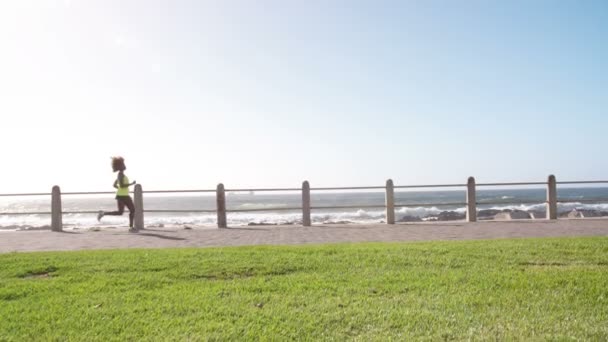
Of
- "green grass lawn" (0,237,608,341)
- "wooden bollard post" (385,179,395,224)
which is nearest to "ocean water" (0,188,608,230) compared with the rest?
"wooden bollard post" (385,179,395,224)

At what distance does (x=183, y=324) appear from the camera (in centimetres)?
371

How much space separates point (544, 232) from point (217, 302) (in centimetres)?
873

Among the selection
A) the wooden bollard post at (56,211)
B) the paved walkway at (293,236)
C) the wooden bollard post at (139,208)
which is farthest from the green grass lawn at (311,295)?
the wooden bollard post at (56,211)

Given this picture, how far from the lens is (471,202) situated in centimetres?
1452

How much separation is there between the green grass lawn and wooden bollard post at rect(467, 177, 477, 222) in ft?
23.4

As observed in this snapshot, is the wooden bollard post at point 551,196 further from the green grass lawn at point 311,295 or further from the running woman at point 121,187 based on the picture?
the running woman at point 121,187

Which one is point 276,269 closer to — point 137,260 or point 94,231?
point 137,260

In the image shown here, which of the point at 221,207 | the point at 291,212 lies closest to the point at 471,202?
the point at 221,207

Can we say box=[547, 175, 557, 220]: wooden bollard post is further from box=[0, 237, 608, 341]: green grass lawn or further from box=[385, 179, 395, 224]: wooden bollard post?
box=[0, 237, 608, 341]: green grass lawn

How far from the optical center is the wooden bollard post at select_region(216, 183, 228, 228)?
45.6 feet

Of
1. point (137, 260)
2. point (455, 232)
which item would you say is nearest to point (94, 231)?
point (137, 260)

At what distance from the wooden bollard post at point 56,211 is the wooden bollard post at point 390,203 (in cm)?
911

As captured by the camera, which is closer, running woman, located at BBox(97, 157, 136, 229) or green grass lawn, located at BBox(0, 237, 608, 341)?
green grass lawn, located at BBox(0, 237, 608, 341)

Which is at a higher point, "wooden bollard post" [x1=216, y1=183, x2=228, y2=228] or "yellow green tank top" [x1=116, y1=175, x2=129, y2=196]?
"yellow green tank top" [x1=116, y1=175, x2=129, y2=196]
